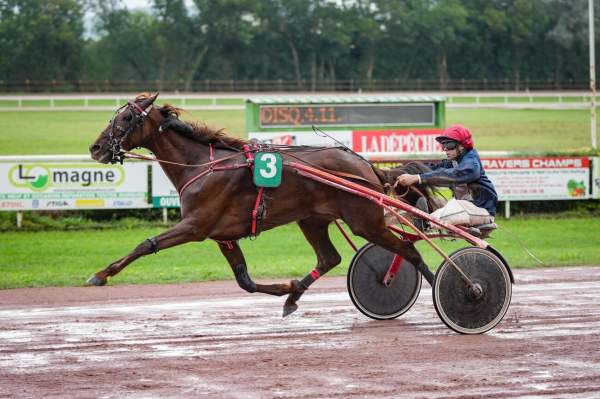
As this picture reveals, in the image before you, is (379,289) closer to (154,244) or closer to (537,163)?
(154,244)

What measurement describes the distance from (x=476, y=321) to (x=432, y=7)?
171 ft

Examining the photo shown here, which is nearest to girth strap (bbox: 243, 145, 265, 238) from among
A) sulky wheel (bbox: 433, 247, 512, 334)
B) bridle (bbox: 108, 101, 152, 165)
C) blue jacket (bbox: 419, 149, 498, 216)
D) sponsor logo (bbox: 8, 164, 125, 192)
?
bridle (bbox: 108, 101, 152, 165)

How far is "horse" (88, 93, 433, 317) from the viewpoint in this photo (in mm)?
7816

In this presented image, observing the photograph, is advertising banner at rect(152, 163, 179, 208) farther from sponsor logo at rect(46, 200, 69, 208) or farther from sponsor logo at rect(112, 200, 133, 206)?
sponsor logo at rect(46, 200, 69, 208)

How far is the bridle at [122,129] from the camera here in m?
7.91

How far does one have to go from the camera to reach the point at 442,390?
230 inches

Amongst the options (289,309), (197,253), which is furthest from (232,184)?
(197,253)

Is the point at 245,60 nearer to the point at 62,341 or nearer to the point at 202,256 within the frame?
the point at 202,256

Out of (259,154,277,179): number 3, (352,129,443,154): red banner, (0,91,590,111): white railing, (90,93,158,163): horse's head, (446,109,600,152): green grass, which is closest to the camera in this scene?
Result: (259,154,277,179): number 3

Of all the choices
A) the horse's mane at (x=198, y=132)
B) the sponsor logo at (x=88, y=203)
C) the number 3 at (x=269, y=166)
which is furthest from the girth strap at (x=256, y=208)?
the sponsor logo at (x=88, y=203)

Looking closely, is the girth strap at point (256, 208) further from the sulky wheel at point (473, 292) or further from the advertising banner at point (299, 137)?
the advertising banner at point (299, 137)

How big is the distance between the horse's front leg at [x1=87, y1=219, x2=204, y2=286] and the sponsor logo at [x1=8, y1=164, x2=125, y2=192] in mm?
8115

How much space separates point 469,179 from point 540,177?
9.43 m

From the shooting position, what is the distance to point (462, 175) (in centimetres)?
783
